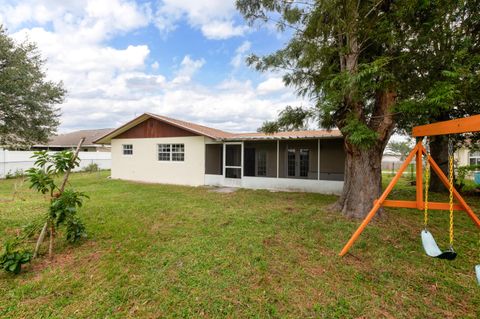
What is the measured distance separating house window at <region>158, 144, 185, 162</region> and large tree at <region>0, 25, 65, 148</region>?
8.29 metres

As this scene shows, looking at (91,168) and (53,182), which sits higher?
(53,182)

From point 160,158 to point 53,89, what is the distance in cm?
881

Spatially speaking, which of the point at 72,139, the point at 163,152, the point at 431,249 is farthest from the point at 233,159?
the point at 72,139

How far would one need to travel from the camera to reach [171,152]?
43.4 feet

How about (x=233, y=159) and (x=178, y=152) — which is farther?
(x=233, y=159)

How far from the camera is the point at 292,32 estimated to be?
6.31 meters

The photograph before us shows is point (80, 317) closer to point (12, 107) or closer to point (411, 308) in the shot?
point (411, 308)

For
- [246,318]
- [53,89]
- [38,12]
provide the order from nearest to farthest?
1. [246,318]
2. [38,12]
3. [53,89]

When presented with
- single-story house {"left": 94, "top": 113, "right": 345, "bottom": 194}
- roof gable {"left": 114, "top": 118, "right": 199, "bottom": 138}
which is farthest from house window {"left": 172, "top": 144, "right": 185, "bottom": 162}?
roof gable {"left": 114, "top": 118, "right": 199, "bottom": 138}

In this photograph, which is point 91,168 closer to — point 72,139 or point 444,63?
point 72,139

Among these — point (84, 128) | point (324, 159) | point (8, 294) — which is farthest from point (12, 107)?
point (84, 128)

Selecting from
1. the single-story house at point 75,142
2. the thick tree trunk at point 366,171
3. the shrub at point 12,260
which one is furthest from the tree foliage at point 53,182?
the single-story house at point 75,142

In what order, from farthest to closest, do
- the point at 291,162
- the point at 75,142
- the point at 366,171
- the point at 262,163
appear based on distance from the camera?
the point at 75,142 → the point at 262,163 → the point at 291,162 → the point at 366,171

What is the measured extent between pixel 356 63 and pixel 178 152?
32.0 ft
